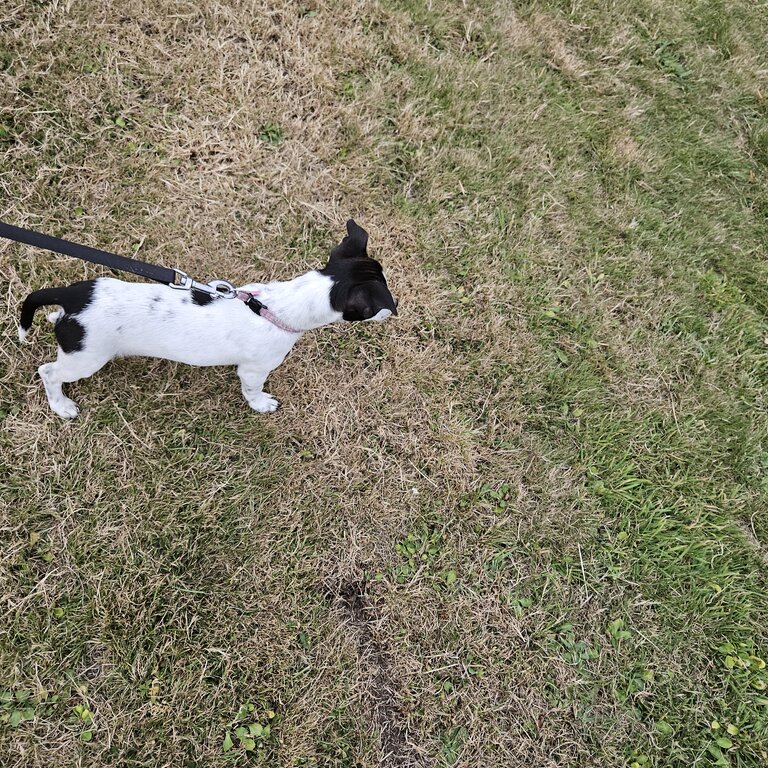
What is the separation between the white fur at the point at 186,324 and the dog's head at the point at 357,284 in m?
0.05

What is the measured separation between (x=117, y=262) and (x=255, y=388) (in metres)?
1.20

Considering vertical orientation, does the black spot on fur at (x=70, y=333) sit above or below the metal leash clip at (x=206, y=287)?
below

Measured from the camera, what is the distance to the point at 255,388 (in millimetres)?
3215

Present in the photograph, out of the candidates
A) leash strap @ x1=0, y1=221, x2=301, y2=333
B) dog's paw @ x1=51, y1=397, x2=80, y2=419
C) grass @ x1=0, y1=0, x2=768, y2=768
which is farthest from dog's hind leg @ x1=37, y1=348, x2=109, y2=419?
leash strap @ x1=0, y1=221, x2=301, y2=333

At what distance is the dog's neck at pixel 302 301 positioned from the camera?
2.66 m

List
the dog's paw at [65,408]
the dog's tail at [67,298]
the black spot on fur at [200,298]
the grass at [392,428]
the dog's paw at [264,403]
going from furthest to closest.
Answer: the dog's paw at [264,403] < the dog's paw at [65,408] < the grass at [392,428] < the black spot on fur at [200,298] < the dog's tail at [67,298]

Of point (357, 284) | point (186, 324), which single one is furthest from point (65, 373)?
point (357, 284)

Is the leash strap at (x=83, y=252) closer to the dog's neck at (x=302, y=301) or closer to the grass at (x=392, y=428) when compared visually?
the dog's neck at (x=302, y=301)

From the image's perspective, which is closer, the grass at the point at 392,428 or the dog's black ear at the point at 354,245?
the dog's black ear at the point at 354,245

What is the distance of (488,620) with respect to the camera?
3.39 meters

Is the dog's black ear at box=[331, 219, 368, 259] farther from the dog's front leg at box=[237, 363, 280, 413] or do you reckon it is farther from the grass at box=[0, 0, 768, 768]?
the grass at box=[0, 0, 768, 768]

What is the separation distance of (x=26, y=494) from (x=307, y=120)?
323 centimetres

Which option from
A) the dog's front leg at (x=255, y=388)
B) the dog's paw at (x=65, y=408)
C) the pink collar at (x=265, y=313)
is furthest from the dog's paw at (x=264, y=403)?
the dog's paw at (x=65, y=408)

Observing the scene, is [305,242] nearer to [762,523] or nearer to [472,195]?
[472,195]
